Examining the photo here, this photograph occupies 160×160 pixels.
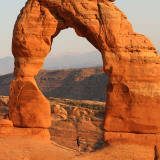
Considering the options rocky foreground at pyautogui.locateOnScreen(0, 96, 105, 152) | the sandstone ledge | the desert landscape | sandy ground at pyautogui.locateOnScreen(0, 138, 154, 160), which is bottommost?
rocky foreground at pyautogui.locateOnScreen(0, 96, 105, 152)

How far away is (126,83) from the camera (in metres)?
16.1

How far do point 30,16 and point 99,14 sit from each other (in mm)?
3325

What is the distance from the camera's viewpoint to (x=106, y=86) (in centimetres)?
1662

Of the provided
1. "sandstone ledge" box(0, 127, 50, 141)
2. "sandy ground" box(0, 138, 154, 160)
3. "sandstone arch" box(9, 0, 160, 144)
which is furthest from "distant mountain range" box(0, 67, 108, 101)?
"sandy ground" box(0, 138, 154, 160)

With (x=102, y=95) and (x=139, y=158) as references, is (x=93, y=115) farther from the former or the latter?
(x=102, y=95)

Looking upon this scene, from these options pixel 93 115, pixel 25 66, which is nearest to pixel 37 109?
pixel 25 66

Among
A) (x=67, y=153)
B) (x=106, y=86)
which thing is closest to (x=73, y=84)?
(x=106, y=86)

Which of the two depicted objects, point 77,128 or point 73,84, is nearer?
point 77,128

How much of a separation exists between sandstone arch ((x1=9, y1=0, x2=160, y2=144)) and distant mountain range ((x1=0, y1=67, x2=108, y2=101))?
52.7 m

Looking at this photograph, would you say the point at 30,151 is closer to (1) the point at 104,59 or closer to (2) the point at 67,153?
(2) the point at 67,153

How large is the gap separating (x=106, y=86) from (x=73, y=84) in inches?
2677

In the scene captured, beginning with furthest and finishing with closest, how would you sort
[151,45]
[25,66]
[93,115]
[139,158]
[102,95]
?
1. [102,95]
2. [93,115]
3. [25,66]
4. [151,45]
5. [139,158]

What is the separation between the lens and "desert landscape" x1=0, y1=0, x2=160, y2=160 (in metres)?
15.7

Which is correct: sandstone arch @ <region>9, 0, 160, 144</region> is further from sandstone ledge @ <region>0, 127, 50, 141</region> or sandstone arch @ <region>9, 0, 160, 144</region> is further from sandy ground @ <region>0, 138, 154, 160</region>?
sandy ground @ <region>0, 138, 154, 160</region>
